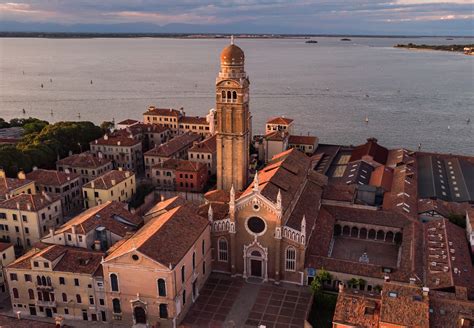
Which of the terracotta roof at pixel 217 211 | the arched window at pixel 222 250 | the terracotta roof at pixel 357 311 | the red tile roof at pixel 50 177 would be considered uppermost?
the terracotta roof at pixel 217 211

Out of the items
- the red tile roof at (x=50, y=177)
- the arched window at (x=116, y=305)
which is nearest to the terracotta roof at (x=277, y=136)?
the red tile roof at (x=50, y=177)

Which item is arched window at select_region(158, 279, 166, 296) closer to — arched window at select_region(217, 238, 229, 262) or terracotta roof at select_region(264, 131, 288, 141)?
arched window at select_region(217, 238, 229, 262)

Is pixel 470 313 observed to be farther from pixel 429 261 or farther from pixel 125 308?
pixel 125 308

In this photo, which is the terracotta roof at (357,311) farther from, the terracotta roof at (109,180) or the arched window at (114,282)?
the terracotta roof at (109,180)

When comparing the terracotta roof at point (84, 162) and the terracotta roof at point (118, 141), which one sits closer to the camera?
the terracotta roof at point (84, 162)

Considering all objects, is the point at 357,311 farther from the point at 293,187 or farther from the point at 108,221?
the point at 108,221

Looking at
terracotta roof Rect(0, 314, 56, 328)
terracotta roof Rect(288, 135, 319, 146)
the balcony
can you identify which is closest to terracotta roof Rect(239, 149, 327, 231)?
the balcony

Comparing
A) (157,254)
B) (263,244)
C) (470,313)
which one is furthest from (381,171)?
(157,254)
